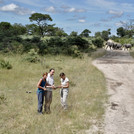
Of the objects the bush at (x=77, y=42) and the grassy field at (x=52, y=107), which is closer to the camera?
the grassy field at (x=52, y=107)

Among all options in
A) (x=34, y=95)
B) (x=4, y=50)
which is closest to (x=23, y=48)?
(x=4, y=50)

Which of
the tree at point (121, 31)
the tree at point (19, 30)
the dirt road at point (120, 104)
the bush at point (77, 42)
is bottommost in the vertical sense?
the dirt road at point (120, 104)

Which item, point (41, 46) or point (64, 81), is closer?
point (64, 81)

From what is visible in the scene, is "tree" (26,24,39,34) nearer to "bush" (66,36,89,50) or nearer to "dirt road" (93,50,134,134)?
"bush" (66,36,89,50)

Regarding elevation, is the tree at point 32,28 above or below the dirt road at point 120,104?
above

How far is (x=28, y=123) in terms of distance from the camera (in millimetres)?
6383

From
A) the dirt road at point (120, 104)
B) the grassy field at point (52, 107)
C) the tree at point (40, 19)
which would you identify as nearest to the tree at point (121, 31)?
the tree at point (40, 19)

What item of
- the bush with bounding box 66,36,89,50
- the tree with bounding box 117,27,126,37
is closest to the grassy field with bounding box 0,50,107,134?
the bush with bounding box 66,36,89,50

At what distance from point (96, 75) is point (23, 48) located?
11085mm

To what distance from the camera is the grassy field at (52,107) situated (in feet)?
20.3

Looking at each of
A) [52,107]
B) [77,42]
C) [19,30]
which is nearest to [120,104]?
[52,107]

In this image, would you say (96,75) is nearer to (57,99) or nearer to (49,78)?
(57,99)

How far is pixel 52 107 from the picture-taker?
25.7ft

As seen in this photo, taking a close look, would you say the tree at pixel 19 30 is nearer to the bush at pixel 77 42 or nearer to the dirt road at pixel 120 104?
the bush at pixel 77 42
